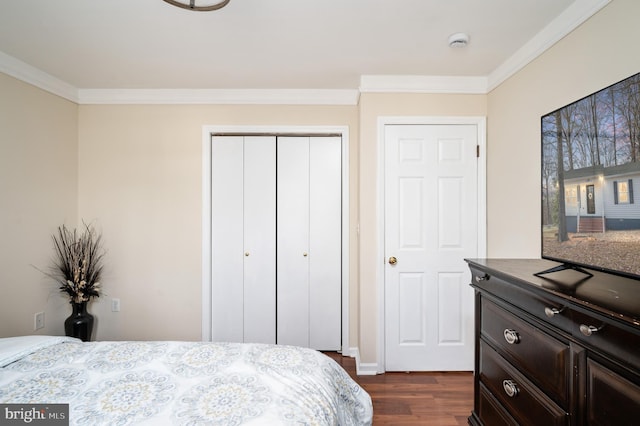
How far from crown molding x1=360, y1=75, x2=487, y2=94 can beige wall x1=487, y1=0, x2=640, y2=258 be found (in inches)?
7.0

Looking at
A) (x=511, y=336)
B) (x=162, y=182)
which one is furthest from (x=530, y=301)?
(x=162, y=182)

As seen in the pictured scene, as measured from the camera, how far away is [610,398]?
872 millimetres

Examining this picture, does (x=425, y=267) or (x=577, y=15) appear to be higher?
(x=577, y=15)

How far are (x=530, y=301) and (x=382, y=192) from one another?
1.47 meters

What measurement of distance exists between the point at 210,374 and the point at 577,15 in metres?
2.57

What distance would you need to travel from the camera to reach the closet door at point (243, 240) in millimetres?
2848

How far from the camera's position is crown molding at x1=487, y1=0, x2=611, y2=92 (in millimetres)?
1554

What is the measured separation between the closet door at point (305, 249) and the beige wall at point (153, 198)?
21cm

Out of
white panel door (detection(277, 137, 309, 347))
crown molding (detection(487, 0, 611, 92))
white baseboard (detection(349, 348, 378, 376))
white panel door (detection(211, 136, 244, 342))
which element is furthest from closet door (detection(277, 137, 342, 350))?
crown molding (detection(487, 0, 611, 92))

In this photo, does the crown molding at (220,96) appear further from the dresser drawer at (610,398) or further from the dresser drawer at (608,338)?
the dresser drawer at (610,398)

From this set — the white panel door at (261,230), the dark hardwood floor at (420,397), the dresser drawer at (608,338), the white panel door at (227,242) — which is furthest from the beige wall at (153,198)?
the dresser drawer at (608,338)

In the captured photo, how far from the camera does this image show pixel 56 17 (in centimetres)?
180

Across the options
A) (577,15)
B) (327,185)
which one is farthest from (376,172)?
(577,15)

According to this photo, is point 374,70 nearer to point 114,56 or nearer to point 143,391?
point 114,56
